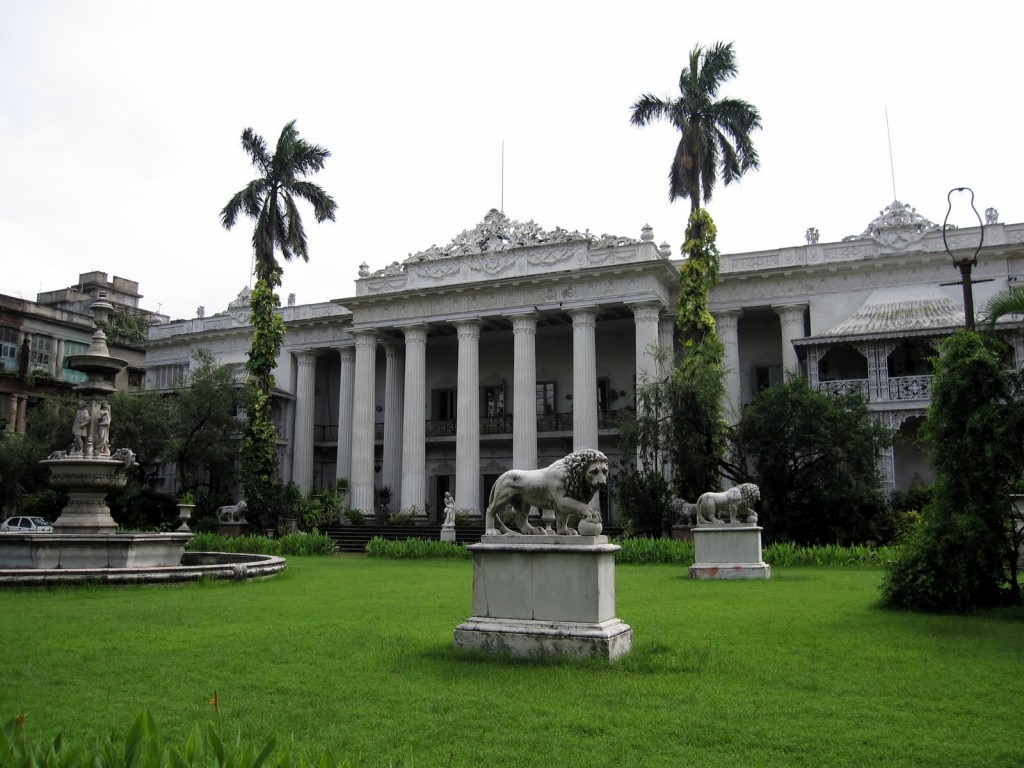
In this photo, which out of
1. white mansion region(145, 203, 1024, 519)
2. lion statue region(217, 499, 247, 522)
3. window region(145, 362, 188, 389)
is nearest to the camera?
white mansion region(145, 203, 1024, 519)

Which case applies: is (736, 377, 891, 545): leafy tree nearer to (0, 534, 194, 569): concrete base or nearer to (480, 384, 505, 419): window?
(480, 384, 505, 419): window

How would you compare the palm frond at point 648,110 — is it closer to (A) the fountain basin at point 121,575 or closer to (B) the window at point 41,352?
(A) the fountain basin at point 121,575

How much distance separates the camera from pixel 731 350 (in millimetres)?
28172

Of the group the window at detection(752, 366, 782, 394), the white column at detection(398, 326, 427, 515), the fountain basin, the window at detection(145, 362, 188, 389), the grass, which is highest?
the window at detection(145, 362, 188, 389)

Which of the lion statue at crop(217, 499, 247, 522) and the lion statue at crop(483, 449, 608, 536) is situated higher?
the lion statue at crop(483, 449, 608, 536)

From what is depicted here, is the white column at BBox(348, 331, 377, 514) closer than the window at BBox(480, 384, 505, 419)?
Yes

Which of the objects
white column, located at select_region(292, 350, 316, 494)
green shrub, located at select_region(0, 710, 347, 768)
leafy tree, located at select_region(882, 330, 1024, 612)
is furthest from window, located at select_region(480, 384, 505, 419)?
green shrub, located at select_region(0, 710, 347, 768)

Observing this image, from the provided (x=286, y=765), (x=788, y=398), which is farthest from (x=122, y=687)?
(x=788, y=398)

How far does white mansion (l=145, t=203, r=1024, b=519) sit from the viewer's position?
2575cm

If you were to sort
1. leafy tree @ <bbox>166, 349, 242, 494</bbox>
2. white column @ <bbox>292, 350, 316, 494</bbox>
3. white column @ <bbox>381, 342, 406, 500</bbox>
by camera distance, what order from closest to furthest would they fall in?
leafy tree @ <bbox>166, 349, 242, 494</bbox> < white column @ <bbox>381, 342, 406, 500</bbox> < white column @ <bbox>292, 350, 316, 494</bbox>

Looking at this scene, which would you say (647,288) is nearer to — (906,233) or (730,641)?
(906,233)

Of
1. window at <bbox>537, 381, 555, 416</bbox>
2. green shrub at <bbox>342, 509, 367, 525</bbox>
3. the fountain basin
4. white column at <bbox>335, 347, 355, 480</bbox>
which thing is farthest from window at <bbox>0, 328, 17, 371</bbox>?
the fountain basin

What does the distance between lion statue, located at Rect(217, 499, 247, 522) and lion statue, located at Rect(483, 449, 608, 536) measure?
20998mm

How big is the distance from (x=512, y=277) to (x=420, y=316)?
13.3 ft
